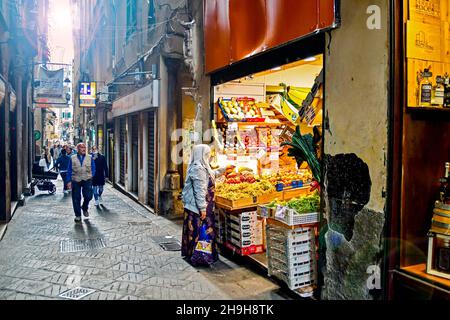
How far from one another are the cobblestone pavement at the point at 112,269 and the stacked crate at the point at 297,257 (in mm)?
397

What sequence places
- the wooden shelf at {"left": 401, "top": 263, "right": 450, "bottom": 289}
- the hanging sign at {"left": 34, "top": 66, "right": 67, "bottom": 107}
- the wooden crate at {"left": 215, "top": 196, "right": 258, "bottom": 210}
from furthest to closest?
the hanging sign at {"left": 34, "top": 66, "right": 67, "bottom": 107}, the wooden crate at {"left": 215, "top": 196, "right": 258, "bottom": 210}, the wooden shelf at {"left": 401, "top": 263, "right": 450, "bottom": 289}

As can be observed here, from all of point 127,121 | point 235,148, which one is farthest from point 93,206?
point 235,148

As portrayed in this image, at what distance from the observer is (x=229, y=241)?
759 centimetres

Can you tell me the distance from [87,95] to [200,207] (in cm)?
1705

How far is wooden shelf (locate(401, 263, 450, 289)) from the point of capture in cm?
381

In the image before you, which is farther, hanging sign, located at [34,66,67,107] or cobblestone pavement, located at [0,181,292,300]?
hanging sign, located at [34,66,67,107]

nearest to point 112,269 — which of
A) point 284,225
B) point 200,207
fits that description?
point 200,207

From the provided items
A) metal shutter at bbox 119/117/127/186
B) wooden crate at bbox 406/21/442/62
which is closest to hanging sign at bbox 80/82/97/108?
metal shutter at bbox 119/117/127/186

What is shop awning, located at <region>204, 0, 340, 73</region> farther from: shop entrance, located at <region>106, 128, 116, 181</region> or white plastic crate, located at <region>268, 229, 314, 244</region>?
shop entrance, located at <region>106, 128, 116, 181</region>

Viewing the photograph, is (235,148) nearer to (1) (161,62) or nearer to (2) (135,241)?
(2) (135,241)

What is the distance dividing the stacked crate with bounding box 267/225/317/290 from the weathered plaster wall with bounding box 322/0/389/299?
455 millimetres

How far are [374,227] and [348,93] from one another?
1.45 m

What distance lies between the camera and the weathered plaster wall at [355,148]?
14.0ft

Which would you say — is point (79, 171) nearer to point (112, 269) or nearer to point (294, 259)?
point (112, 269)
